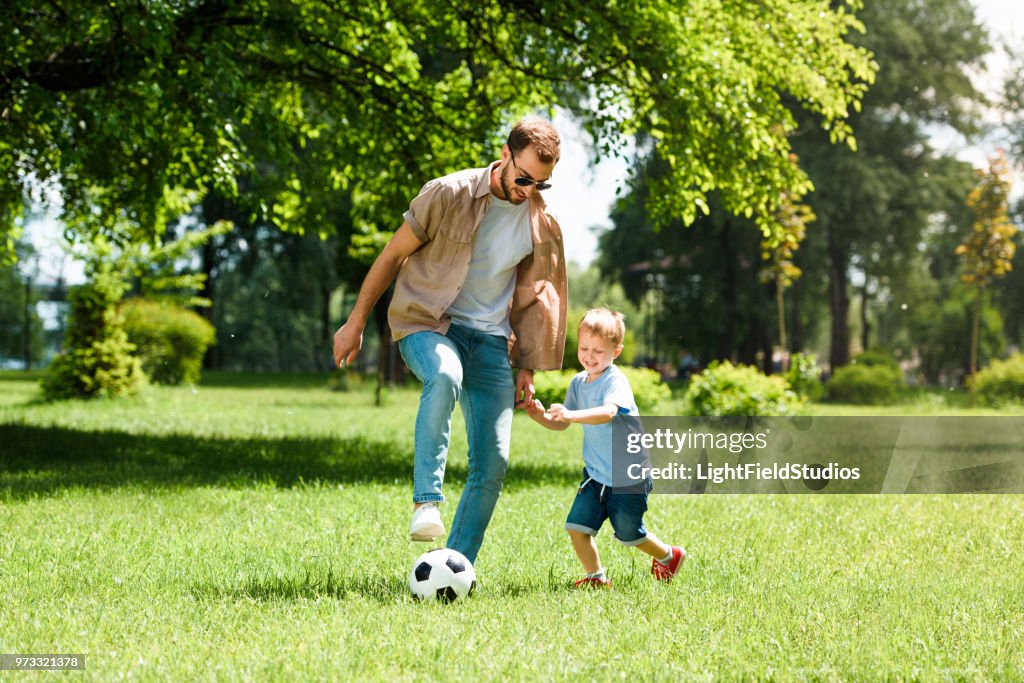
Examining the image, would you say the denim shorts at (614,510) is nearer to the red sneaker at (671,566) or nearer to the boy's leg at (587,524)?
the boy's leg at (587,524)

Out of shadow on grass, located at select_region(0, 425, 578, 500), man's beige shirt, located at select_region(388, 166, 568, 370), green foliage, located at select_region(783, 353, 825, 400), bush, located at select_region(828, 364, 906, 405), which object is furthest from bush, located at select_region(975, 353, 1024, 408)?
man's beige shirt, located at select_region(388, 166, 568, 370)

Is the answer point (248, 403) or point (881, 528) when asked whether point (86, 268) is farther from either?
point (881, 528)

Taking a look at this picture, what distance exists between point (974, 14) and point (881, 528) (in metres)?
35.0

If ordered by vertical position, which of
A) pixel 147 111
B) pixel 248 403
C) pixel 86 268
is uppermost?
pixel 147 111

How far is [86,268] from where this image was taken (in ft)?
65.8

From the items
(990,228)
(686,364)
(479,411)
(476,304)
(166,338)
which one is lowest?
(686,364)

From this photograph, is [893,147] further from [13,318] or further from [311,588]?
[13,318]

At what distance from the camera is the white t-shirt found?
188 inches

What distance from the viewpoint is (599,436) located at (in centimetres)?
508

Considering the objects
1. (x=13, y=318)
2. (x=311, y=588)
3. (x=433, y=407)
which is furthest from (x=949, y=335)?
(x=13, y=318)

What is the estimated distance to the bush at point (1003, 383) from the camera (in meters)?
26.4

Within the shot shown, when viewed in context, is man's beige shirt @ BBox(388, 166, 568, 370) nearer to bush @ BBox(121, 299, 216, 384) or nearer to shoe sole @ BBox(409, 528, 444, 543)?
shoe sole @ BBox(409, 528, 444, 543)

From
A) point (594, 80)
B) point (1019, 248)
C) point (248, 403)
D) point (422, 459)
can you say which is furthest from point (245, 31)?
point (1019, 248)

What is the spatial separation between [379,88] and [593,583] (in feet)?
29.2
